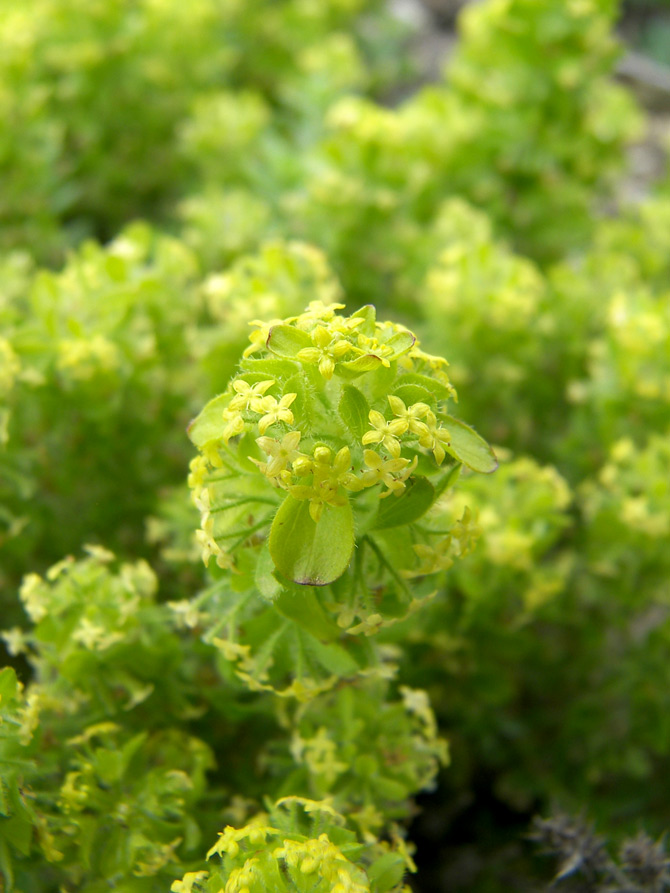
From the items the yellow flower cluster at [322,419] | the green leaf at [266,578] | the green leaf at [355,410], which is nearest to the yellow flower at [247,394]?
the yellow flower cluster at [322,419]

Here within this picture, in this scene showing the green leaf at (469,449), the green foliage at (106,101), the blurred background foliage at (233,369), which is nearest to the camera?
the green leaf at (469,449)

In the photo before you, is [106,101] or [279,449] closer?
[279,449]

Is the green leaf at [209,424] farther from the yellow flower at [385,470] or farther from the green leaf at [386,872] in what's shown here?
the green leaf at [386,872]

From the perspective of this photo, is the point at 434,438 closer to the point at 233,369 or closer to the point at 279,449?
the point at 279,449

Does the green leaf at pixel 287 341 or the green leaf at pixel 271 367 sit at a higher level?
the green leaf at pixel 287 341

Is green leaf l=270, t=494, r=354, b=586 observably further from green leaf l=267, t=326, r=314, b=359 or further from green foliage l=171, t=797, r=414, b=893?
green foliage l=171, t=797, r=414, b=893

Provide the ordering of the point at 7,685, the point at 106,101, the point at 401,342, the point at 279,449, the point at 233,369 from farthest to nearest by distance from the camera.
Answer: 1. the point at 106,101
2. the point at 233,369
3. the point at 7,685
4. the point at 401,342
5. the point at 279,449

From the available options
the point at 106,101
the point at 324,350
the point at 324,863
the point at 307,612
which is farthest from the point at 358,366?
the point at 106,101
